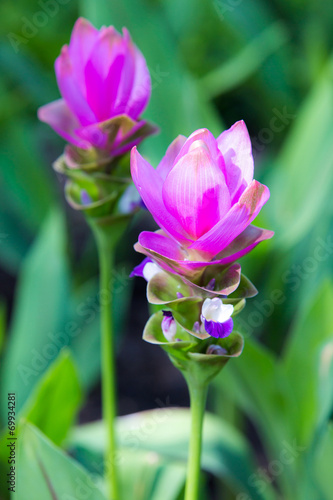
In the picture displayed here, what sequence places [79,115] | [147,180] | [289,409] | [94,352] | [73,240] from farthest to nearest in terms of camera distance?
[73,240] → [94,352] → [289,409] → [79,115] → [147,180]

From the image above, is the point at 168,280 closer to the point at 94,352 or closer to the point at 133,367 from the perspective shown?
the point at 94,352

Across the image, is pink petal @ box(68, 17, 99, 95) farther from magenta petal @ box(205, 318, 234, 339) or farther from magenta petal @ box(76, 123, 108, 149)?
magenta petal @ box(205, 318, 234, 339)

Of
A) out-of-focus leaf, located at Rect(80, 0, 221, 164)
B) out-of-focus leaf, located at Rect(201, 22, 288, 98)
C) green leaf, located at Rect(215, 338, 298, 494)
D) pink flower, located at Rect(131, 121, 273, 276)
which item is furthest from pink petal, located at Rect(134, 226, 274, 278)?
out-of-focus leaf, located at Rect(201, 22, 288, 98)

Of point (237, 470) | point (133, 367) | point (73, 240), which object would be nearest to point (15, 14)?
point (73, 240)

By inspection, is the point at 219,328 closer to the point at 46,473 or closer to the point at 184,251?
the point at 184,251

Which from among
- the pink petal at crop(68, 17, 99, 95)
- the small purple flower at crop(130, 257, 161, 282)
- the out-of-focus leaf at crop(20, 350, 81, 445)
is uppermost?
the pink petal at crop(68, 17, 99, 95)

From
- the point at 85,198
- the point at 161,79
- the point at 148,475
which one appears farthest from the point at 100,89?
the point at 161,79

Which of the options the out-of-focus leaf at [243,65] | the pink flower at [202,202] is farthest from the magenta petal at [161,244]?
the out-of-focus leaf at [243,65]
